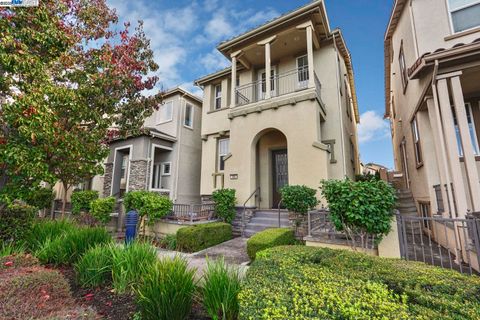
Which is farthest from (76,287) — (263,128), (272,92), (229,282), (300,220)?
(272,92)

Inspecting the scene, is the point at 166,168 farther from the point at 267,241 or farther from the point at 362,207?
the point at 362,207

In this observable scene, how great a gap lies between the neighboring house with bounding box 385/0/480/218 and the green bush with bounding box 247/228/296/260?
423cm

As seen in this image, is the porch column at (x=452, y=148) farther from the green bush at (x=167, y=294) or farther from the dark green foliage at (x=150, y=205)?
the dark green foliage at (x=150, y=205)

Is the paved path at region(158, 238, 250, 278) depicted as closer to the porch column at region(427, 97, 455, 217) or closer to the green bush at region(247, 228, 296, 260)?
the green bush at region(247, 228, 296, 260)

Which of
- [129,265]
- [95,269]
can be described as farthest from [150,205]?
[129,265]

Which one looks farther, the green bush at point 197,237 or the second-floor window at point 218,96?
the second-floor window at point 218,96

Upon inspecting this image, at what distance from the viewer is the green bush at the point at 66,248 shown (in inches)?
195

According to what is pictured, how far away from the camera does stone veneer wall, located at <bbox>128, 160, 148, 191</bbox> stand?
12.3m

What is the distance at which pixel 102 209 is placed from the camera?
35.0ft

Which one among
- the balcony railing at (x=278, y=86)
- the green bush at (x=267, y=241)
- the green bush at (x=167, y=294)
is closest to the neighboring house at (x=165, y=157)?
the balcony railing at (x=278, y=86)

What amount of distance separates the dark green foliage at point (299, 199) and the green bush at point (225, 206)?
2.71 m

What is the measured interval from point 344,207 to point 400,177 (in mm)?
11791

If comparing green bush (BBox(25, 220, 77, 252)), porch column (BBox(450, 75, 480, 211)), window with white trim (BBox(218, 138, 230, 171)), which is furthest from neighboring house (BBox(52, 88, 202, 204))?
porch column (BBox(450, 75, 480, 211))

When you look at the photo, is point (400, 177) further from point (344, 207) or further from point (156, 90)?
point (156, 90)
